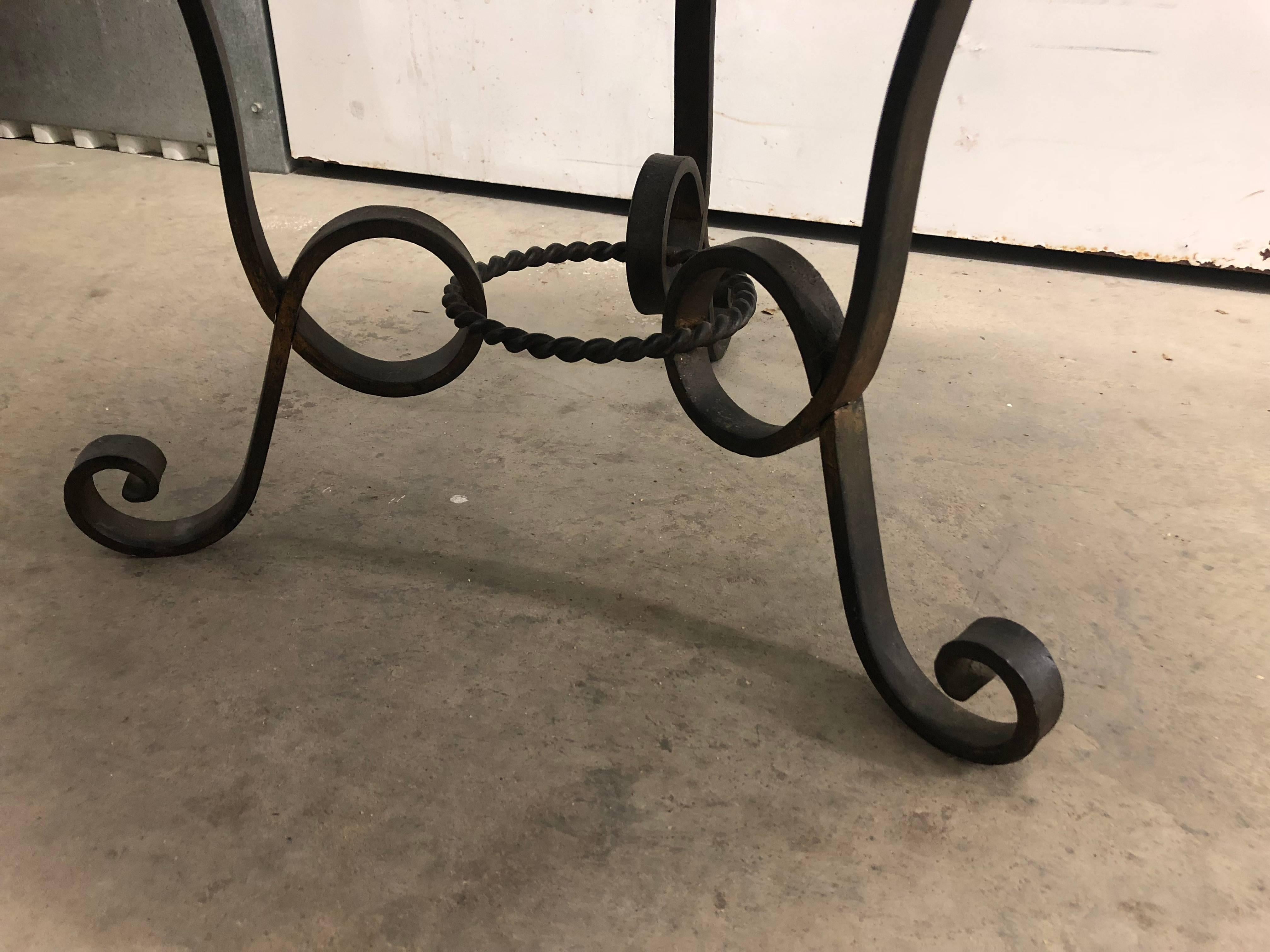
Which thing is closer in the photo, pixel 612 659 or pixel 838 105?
pixel 612 659

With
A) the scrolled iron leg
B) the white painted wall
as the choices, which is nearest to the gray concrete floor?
the scrolled iron leg

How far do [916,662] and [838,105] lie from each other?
128cm

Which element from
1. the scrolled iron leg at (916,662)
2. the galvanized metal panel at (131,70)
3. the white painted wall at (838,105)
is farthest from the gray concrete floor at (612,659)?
the galvanized metal panel at (131,70)

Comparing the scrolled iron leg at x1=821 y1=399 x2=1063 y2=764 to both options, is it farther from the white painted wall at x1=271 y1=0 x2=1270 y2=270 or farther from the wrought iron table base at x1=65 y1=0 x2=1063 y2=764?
the white painted wall at x1=271 y1=0 x2=1270 y2=270

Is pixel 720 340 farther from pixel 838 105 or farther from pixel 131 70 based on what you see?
pixel 131 70

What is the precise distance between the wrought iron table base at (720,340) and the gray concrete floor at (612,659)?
60mm

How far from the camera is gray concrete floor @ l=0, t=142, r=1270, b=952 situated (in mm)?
654

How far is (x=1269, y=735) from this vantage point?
78cm

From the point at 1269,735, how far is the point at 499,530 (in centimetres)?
73

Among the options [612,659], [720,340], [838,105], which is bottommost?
[612,659]

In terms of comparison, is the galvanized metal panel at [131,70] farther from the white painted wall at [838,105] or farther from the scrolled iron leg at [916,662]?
the scrolled iron leg at [916,662]

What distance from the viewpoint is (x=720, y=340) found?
2.93 ft

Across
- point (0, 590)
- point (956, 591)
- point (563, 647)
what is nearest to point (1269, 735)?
point (956, 591)

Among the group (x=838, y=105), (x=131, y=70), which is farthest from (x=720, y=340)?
(x=131, y=70)
